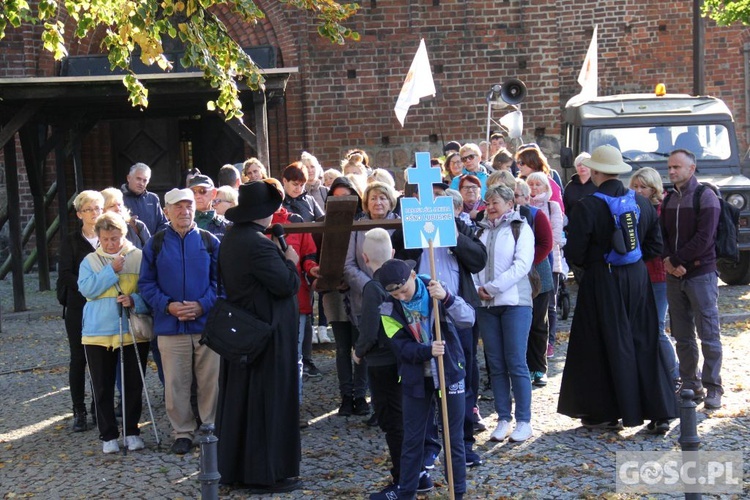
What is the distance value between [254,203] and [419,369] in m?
1.49

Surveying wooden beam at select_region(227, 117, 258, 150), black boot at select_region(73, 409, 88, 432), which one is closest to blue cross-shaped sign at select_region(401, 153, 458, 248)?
black boot at select_region(73, 409, 88, 432)

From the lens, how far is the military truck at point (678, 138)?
45.5 ft

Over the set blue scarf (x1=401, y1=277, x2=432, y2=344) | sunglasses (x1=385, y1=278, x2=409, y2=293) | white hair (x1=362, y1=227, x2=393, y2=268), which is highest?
white hair (x1=362, y1=227, x2=393, y2=268)

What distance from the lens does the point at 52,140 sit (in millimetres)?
16250

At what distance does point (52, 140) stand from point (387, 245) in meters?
11.2

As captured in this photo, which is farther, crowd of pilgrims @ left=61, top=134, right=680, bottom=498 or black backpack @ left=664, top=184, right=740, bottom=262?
black backpack @ left=664, top=184, right=740, bottom=262

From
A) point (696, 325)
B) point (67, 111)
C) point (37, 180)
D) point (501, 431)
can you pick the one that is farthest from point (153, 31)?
point (37, 180)

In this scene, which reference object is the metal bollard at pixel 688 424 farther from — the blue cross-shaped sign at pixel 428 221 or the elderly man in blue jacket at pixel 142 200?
the elderly man in blue jacket at pixel 142 200

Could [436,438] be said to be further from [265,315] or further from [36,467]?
[36,467]

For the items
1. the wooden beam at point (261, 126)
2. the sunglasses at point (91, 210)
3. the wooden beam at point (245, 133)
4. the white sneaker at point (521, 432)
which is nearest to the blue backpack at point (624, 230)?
the white sneaker at point (521, 432)

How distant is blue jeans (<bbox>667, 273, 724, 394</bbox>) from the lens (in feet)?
26.7

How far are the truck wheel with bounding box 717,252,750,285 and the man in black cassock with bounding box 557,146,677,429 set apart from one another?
7358 mm

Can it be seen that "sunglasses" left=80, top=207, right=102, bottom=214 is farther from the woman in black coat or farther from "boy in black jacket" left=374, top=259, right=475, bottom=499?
"boy in black jacket" left=374, top=259, right=475, bottom=499

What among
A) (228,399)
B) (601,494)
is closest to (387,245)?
(228,399)
